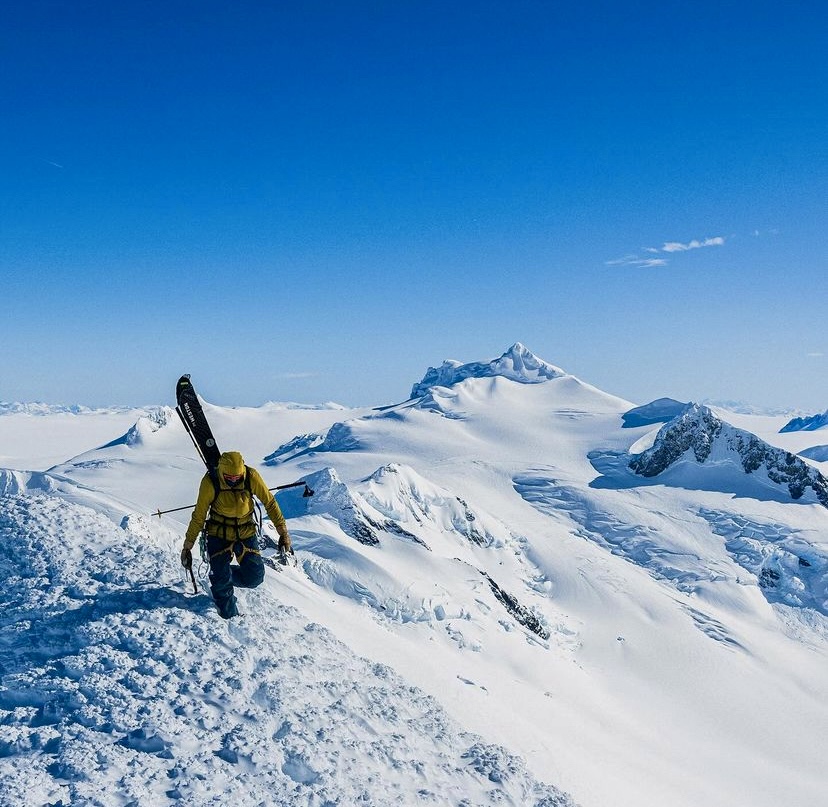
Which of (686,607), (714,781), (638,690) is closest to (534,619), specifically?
(638,690)

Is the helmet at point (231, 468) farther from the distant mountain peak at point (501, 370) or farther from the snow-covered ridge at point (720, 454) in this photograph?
the distant mountain peak at point (501, 370)

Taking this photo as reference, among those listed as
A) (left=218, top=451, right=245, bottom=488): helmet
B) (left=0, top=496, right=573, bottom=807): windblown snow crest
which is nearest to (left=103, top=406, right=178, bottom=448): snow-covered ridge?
(left=0, top=496, right=573, bottom=807): windblown snow crest

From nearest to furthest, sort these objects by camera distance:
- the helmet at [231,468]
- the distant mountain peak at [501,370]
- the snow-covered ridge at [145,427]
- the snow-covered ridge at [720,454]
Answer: the helmet at [231,468] < the snow-covered ridge at [720,454] < the snow-covered ridge at [145,427] < the distant mountain peak at [501,370]

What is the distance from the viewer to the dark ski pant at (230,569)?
32.5 feet

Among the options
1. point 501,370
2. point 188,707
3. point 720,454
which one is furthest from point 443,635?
point 501,370

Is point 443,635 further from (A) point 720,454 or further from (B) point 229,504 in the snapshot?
(A) point 720,454

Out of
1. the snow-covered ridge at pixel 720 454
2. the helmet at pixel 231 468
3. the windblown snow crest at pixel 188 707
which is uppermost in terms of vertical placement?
the helmet at pixel 231 468

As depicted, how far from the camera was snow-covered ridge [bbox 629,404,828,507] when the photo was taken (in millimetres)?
71938

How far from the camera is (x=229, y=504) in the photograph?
10.1 m

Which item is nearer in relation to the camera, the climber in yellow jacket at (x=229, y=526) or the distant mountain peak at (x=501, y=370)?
the climber in yellow jacket at (x=229, y=526)

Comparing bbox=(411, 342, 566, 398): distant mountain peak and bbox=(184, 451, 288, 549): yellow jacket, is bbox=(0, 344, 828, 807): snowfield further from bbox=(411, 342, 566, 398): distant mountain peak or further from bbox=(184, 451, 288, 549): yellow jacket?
bbox=(411, 342, 566, 398): distant mountain peak

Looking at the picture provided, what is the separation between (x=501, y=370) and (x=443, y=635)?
134 metres

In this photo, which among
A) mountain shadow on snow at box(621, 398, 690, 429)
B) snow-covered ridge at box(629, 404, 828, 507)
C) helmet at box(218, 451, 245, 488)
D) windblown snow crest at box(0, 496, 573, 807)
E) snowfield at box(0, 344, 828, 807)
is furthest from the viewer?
mountain shadow on snow at box(621, 398, 690, 429)

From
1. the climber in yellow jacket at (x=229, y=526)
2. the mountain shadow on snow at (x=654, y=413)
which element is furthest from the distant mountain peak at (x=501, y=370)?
the climber in yellow jacket at (x=229, y=526)
